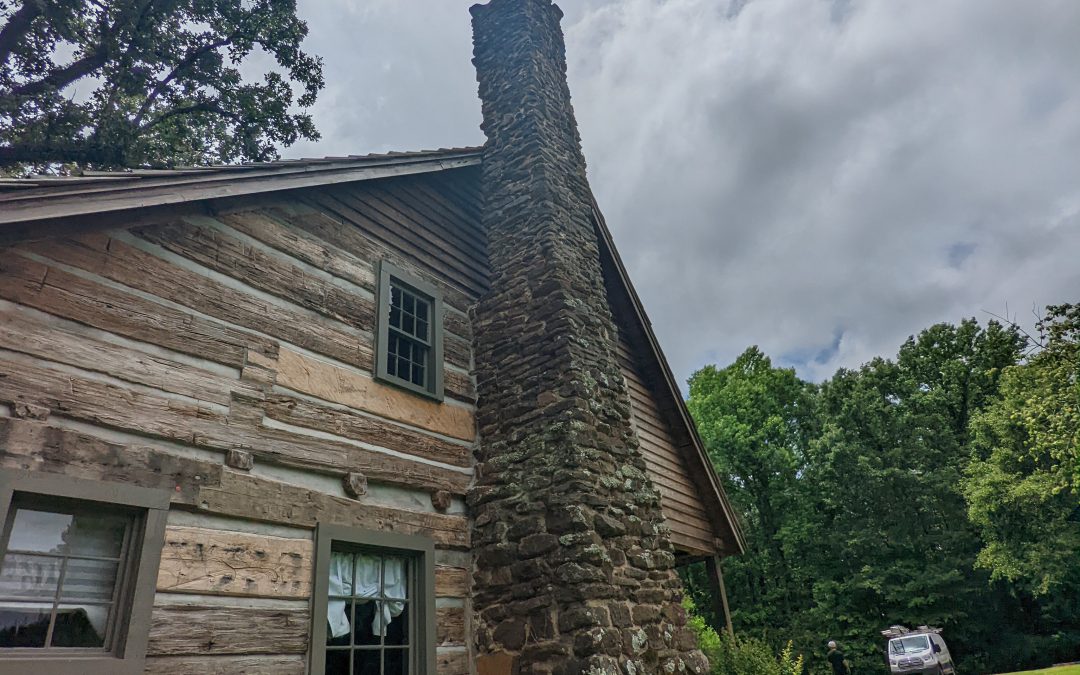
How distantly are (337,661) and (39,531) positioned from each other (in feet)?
7.60

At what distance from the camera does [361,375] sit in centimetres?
605

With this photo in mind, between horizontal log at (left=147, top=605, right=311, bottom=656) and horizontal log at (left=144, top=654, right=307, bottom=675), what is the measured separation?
0.04 meters

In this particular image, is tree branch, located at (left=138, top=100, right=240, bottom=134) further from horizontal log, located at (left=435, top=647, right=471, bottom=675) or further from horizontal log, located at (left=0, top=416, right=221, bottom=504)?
horizontal log, located at (left=435, top=647, right=471, bottom=675)

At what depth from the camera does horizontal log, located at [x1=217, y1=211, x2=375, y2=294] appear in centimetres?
571

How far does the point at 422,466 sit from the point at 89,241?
336 centimetres

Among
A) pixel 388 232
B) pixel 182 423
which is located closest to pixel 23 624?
pixel 182 423

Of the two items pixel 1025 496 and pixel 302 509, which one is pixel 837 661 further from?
pixel 302 509

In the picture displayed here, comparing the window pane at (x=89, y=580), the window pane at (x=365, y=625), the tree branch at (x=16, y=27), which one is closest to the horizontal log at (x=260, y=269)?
the window pane at (x=89, y=580)

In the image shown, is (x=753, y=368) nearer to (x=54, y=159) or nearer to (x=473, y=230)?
(x=473, y=230)

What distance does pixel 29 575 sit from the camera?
3635 mm

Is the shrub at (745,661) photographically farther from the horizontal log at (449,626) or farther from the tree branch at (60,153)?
the tree branch at (60,153)

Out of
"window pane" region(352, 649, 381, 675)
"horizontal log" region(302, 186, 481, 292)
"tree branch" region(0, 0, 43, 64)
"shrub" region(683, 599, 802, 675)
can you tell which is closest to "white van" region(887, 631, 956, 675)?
"shrub" region(683, 599, 802, 675)

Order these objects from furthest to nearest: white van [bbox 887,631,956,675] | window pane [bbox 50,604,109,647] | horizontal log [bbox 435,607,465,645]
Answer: white van [bbox 887,631,956,675]
horizontal log [bbox 435,607,465,645]
window pane [bbox 50,604,109,647]

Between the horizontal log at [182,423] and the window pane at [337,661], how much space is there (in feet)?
4.61
